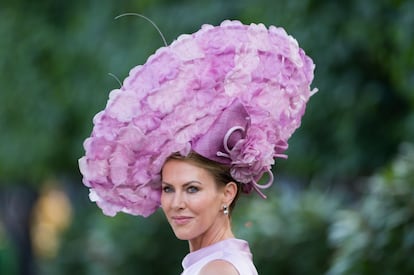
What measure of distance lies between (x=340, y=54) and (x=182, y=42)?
6.09 metres

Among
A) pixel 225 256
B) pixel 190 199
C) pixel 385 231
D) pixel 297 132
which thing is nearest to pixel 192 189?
pixel 190 199

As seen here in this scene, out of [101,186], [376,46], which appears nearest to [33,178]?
[376,46]

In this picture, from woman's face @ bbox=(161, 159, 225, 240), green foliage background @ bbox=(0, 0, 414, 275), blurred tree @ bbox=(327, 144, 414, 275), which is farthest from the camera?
green foliage background @ bbox=(0, 0, 414, 275)

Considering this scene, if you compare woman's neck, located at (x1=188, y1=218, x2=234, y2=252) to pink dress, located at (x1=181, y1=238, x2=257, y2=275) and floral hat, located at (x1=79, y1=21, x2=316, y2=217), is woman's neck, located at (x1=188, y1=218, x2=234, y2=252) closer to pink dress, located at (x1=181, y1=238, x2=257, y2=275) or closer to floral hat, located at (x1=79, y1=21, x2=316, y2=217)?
pink dress, located at (x1=181, y1=238, x2=257, y2=275)

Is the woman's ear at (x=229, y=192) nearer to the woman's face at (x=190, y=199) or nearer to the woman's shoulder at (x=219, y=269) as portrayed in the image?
the woman's face at (x=190, y=199)

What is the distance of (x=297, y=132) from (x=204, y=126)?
8068 millimetres

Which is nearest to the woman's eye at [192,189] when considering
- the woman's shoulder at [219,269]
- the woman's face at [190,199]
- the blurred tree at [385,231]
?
the woman's face at [190,199]

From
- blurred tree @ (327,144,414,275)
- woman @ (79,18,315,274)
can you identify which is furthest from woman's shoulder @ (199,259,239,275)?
blurred tree @ (327,144,414,275)

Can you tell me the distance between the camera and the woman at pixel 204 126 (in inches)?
168

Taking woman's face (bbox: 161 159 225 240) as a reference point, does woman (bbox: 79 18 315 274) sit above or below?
above

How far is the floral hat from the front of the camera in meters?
4.29

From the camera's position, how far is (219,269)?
13.6 ft

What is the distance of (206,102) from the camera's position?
14.1 feet

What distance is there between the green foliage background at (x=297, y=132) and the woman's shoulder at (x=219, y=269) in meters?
3.24
